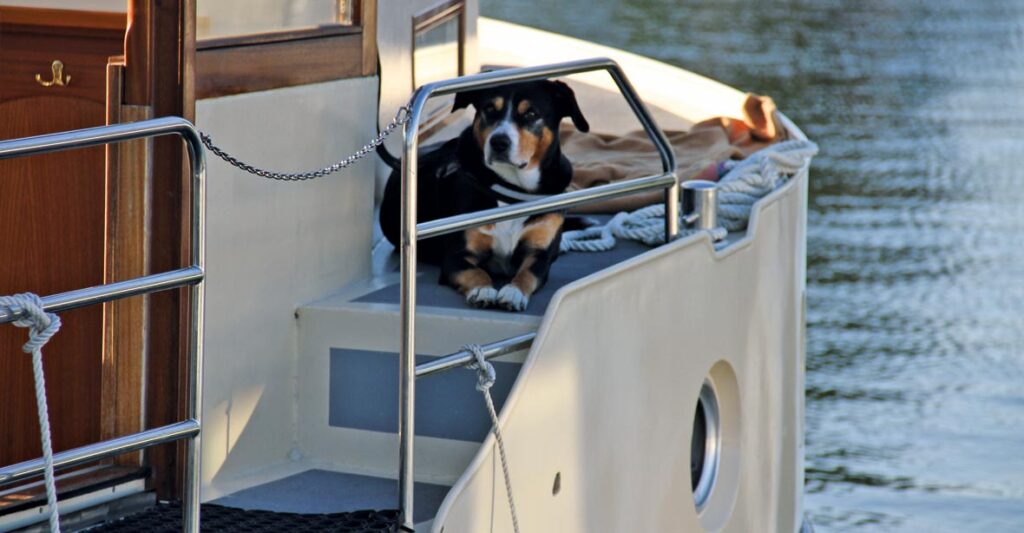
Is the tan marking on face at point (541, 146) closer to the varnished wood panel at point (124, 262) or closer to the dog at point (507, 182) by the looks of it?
the dog at point (507, 182)

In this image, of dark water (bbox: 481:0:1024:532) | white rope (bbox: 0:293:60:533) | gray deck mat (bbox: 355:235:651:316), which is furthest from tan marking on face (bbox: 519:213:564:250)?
dark water (bbox: 481:0:1024:532)

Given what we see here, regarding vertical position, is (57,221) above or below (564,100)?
below

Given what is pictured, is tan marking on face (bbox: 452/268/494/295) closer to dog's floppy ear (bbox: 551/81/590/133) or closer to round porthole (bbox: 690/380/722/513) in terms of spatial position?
dog's floppy ear (bbox: 551/81/590/133)

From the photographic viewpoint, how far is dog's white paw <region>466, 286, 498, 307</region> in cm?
372

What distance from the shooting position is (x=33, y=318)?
230cm

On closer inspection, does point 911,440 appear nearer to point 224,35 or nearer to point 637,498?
point 637,498

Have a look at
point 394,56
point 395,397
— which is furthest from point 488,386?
point 394,56

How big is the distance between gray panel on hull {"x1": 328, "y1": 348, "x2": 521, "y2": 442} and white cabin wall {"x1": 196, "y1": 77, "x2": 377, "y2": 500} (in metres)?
0.14

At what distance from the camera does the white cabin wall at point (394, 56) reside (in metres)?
4.48

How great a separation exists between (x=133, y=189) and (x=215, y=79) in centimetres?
34

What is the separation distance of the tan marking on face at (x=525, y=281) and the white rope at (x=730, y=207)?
2.20 ft

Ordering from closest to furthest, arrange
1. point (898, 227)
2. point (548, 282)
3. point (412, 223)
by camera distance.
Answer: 1. point (412, 223)
2. point (548, 282)
3. point (898, 227)

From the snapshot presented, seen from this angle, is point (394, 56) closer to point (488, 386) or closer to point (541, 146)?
point (541, 146)

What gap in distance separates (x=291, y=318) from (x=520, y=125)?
2.48 ft
